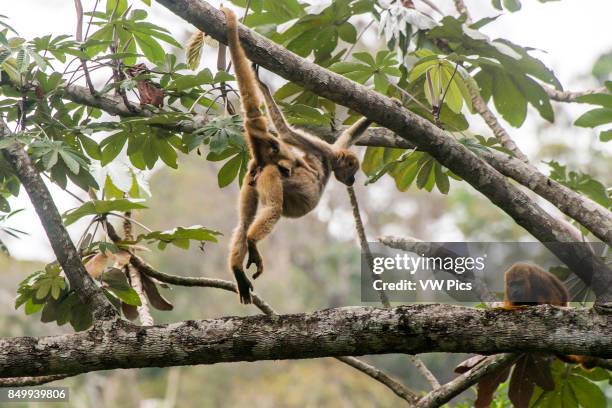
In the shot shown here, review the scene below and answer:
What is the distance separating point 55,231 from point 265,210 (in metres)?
0.98

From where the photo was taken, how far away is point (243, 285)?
11.8ft

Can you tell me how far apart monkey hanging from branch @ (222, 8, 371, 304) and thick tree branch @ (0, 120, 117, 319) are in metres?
0.71

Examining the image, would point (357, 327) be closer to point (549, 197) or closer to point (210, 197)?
point (549, 197)

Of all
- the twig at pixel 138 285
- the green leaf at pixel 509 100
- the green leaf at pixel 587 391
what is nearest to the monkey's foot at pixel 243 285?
the twig at pixel 138 285

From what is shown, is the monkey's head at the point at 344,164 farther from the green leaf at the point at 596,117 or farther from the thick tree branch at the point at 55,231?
the thick tree branch at the point at 55,231

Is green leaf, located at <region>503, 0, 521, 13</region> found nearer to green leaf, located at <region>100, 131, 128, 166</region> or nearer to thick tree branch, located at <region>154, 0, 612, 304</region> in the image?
thick tree branch, located at <region>154, 0, 612, 304</region>

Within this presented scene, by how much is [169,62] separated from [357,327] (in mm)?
1783

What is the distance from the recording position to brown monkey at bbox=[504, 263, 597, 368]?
13.3ft

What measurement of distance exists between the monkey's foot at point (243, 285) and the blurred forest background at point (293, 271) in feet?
34.3

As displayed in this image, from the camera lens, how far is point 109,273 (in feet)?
12.7

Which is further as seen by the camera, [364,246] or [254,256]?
[364,246]

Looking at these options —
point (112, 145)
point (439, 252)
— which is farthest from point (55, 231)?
point (439, 252)

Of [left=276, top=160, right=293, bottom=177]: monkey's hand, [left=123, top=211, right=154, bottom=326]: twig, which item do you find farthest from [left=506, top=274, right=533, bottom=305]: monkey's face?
[left=123, top=211, right=154, bottom=326]: twig

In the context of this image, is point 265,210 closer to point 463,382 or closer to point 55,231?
point 55,231
